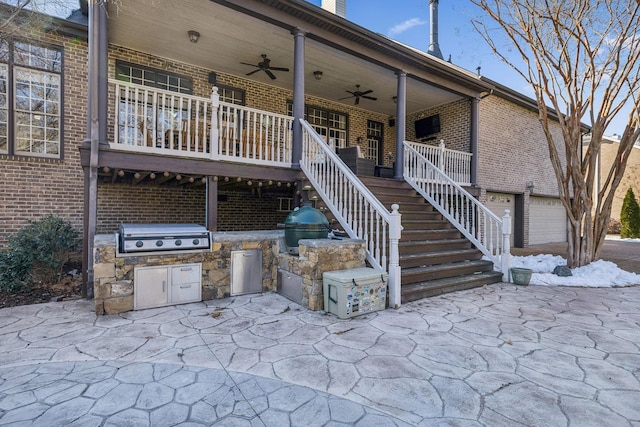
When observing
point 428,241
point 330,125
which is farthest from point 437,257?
point 330,125

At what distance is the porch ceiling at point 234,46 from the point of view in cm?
571

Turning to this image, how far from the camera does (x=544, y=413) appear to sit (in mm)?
2158

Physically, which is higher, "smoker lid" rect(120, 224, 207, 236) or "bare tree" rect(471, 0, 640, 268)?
"bare tree" rect(471, 0, 640, 268)

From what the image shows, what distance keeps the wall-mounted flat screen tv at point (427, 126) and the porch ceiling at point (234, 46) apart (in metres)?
1.18

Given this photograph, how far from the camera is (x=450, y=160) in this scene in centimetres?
904

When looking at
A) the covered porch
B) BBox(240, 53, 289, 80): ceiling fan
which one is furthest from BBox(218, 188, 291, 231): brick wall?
BBox(240, 53, 289, 80): ceiling fan

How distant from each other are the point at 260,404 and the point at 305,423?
362 mm

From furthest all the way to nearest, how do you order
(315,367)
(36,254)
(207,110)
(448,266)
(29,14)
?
1. (207,110)
2. (448,266)
3. (29,14)
4. (36,254)
5. (315,367)

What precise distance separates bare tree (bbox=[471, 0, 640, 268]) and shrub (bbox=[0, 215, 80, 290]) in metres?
8.49

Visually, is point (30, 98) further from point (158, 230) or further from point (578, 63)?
point (578, 63)

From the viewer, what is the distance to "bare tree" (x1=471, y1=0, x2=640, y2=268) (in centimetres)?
635

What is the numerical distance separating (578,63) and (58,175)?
10.2 m

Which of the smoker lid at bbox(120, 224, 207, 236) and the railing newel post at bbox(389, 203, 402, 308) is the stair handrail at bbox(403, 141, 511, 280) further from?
the smoker lid at bbox(120, 224, 207, 236)

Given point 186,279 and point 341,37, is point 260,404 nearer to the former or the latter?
point 186,279
